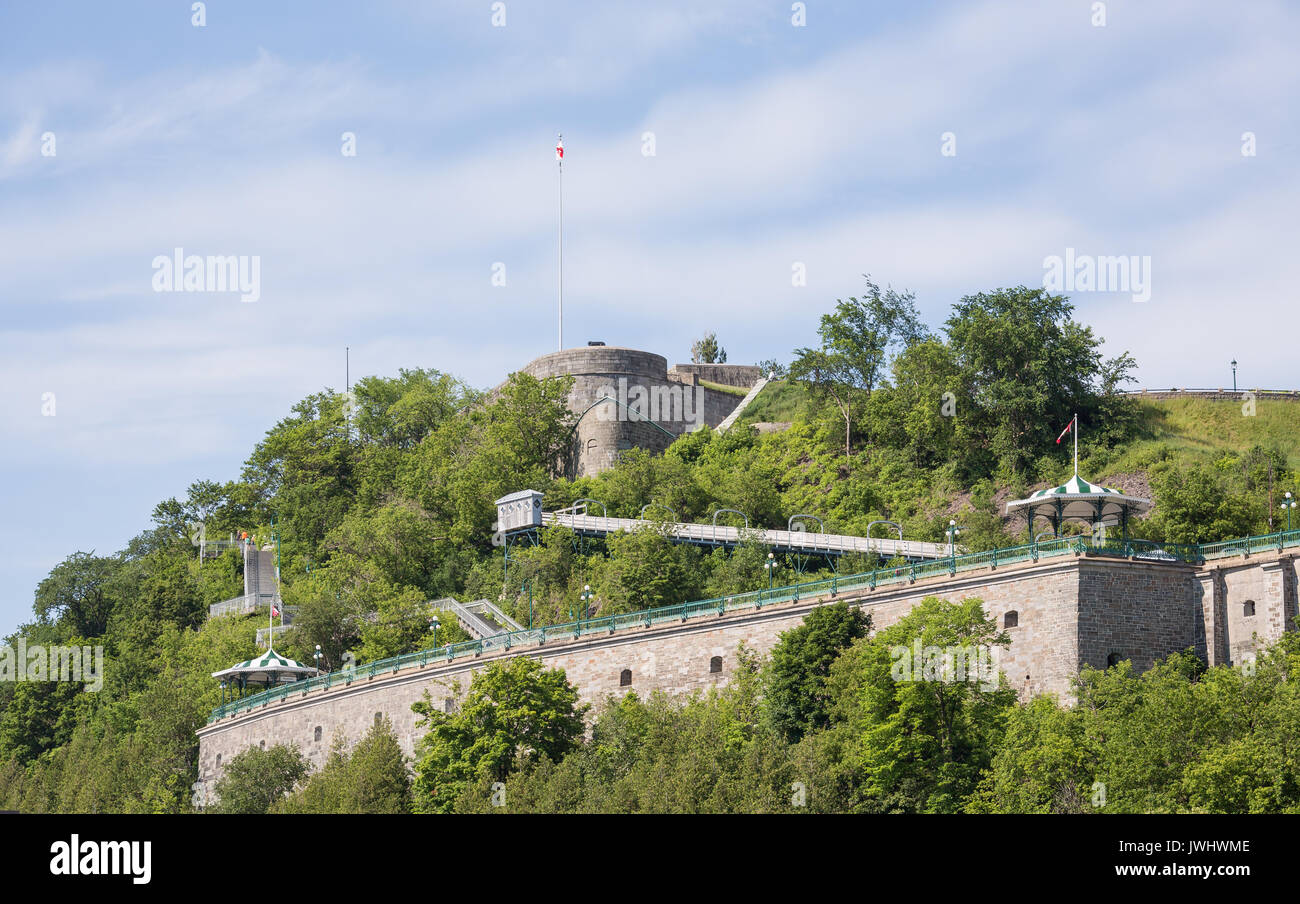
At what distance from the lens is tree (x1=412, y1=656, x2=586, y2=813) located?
6091 cm

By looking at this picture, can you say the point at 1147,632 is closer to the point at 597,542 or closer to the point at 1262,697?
the point at 1262,697

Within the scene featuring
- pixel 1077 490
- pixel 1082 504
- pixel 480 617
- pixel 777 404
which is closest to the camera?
pixel 1077 490

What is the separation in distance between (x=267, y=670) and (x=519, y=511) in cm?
1904

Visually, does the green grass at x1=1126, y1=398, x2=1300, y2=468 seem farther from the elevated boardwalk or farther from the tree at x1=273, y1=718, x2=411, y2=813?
the tree at x1=273, y1=718, x2=411, y2=813

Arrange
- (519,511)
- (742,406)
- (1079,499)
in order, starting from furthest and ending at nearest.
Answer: (742,406), (519,511), (1079,499)

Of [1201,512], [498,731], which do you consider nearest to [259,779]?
[498,731]

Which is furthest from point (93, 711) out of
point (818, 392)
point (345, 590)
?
point (818, 392)

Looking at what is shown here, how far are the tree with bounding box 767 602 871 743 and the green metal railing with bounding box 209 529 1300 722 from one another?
201cm

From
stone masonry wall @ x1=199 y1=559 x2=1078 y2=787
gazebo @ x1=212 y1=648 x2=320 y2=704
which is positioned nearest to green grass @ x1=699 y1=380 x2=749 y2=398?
gazebo @ x1=212 y1=648 x2=320 y2=704

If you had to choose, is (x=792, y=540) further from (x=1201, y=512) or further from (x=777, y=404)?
(x=777, y=404)

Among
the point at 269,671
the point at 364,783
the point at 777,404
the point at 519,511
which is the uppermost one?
the point at 777,404

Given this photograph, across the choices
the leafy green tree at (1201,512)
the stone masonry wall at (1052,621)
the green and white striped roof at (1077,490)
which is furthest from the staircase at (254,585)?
the green and white striped roof at (1077,490)

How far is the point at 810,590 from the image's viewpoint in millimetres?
61938

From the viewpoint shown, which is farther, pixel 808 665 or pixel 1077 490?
pixel 808 665
